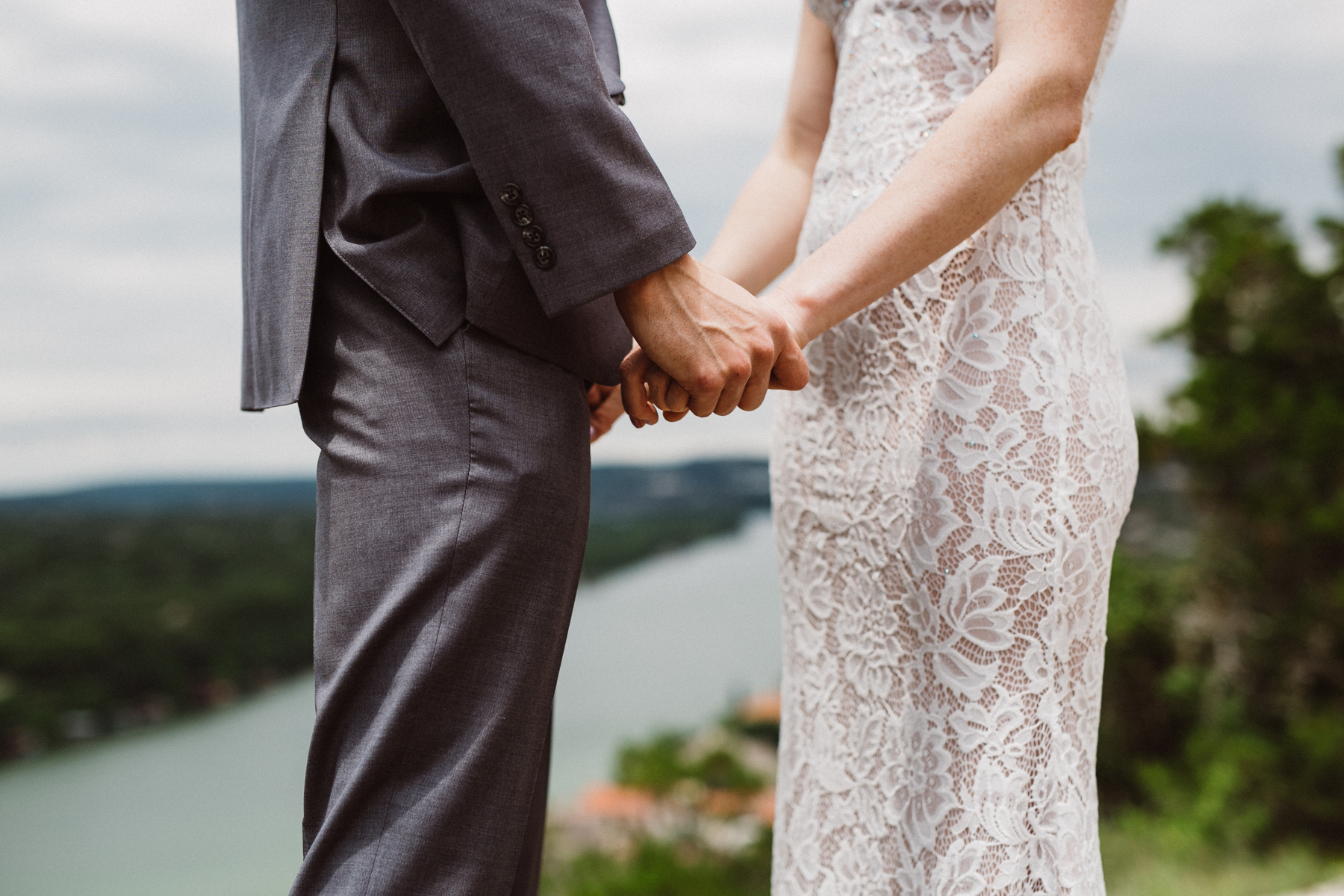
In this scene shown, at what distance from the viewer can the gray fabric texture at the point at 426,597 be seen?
0.78m

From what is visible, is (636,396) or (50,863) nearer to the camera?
(636,396)

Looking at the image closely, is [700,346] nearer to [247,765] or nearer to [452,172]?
[452,172]

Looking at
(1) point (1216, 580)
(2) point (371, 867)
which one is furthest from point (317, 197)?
(1) point (1216, 580)

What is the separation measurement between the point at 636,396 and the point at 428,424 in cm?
22

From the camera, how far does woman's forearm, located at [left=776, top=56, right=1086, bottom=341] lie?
0.98 m

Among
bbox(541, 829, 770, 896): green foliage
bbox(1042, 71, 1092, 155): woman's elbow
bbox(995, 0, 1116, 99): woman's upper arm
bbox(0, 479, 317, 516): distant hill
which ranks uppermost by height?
bbox(995, 0, 1116, 99): woman's upper arm

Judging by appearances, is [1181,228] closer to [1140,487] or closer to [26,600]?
[1140,487]

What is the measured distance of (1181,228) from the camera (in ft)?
16.1

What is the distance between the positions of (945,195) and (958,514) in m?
0.33

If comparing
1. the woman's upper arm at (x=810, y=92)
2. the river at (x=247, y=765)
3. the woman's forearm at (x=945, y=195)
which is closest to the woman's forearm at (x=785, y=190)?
the woman's upper arm at (x=810, y=92)

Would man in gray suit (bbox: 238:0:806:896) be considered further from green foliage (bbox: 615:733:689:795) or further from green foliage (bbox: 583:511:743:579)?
green foliage (bbox: 615:733:689:795)

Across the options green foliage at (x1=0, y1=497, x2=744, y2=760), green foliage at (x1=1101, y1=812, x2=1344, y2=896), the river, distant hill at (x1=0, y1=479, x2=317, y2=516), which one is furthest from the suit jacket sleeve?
green foliage at (x1=1101, y1=812, x2=1344, y2=896)

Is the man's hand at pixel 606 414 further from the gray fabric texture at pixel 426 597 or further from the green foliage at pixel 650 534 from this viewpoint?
the green foliage at pixel 650 534

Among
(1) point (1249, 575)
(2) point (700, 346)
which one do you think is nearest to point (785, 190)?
(2) point (700, 346)
